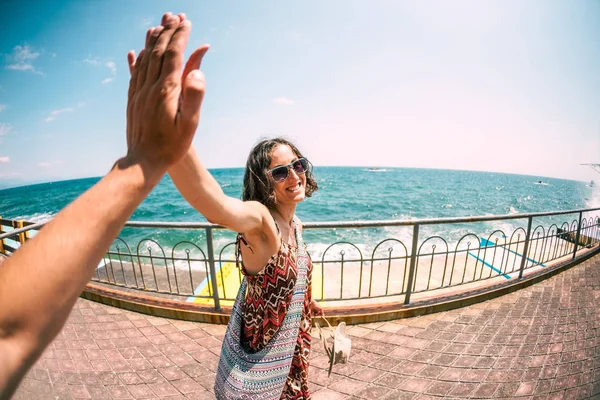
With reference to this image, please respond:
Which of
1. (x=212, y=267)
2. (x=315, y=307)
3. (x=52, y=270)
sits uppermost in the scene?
(x=52, y=270)

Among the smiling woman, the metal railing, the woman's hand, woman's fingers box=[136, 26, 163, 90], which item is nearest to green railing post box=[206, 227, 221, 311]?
the metal railing

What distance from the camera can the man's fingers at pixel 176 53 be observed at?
24.9 inches

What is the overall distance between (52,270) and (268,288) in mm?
1063

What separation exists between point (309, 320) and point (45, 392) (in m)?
3.09

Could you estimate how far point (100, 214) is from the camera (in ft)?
1.69

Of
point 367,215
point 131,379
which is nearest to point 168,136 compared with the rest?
point 131,379

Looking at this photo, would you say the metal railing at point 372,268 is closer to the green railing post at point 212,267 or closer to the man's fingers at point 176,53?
the green railing post at point 212,267

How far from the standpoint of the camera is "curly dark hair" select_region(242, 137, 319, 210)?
1.60m

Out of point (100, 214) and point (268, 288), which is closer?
point (100, 214)

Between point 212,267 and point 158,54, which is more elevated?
point 158,54

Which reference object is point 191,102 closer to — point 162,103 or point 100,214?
point 162,103

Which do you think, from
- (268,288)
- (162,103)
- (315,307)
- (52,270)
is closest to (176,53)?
(162,103)

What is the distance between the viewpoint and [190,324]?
3875 millimetres

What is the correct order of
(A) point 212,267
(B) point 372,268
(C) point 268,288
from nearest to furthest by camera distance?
(C) point 268,288 → (A) point 212,267 → (B) point 372,268
